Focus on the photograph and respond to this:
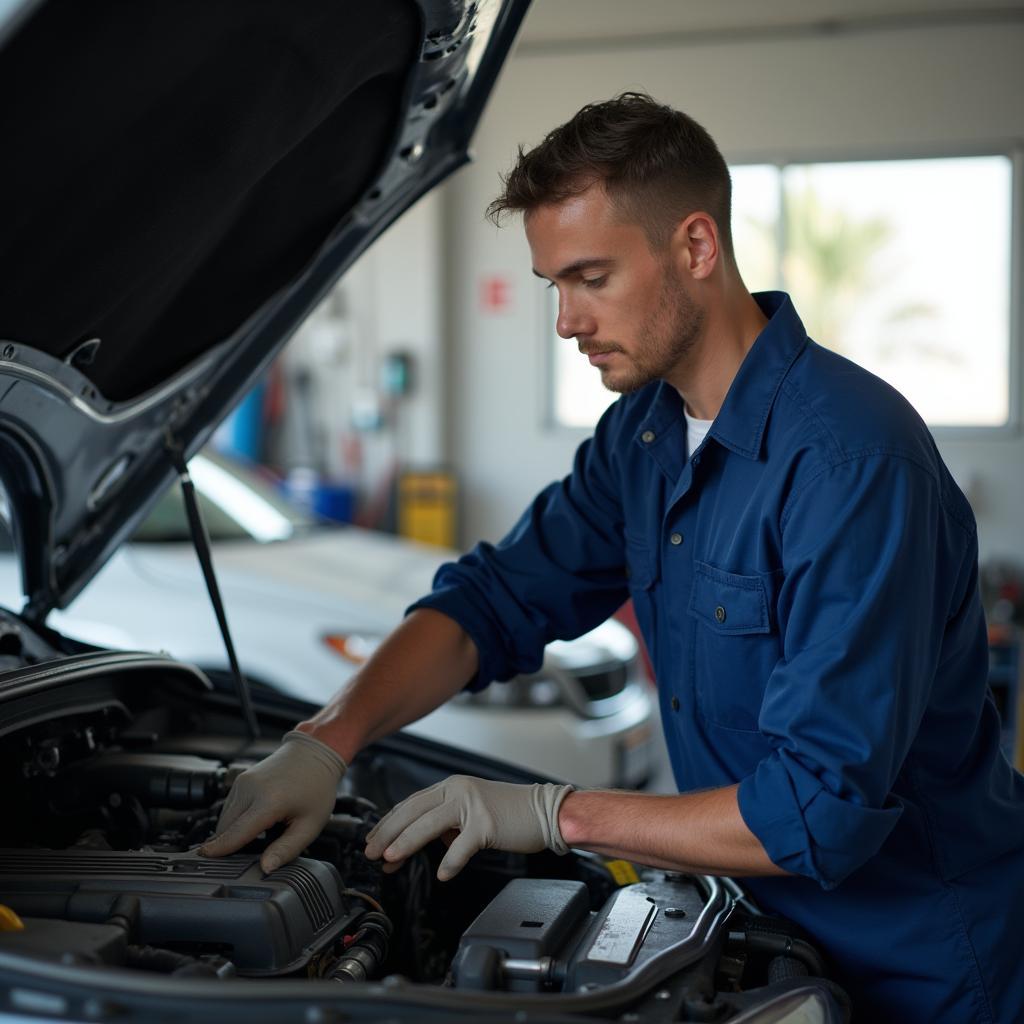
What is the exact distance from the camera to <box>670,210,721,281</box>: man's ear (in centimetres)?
159

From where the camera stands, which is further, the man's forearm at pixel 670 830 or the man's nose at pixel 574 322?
the man's nose at pixel 574 322

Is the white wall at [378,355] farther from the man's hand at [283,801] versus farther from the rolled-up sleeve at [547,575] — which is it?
the man's hand at [283,801]

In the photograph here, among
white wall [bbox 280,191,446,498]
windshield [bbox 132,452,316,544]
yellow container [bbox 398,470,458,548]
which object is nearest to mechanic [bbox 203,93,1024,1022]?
windshield [bbox 132,452,316,544]

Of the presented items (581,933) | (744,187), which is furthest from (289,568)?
(744,187)

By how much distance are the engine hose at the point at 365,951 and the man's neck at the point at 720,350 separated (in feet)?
2.60

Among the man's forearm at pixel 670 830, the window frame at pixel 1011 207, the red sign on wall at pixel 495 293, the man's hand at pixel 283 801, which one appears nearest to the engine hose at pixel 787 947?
the man's forearm at pixel 670 830

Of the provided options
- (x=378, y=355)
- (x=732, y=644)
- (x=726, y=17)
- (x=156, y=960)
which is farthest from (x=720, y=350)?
(x=378, y=355)

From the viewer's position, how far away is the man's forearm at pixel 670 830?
4.40ft

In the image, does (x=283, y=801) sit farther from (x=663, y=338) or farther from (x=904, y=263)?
(x=904, y=263)

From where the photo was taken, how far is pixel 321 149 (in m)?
1.71

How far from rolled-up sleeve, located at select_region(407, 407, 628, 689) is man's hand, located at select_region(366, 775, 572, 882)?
451 millimetres

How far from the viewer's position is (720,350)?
5.45 feet

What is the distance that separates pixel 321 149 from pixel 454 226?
684 cm

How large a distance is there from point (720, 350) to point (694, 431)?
16cm
